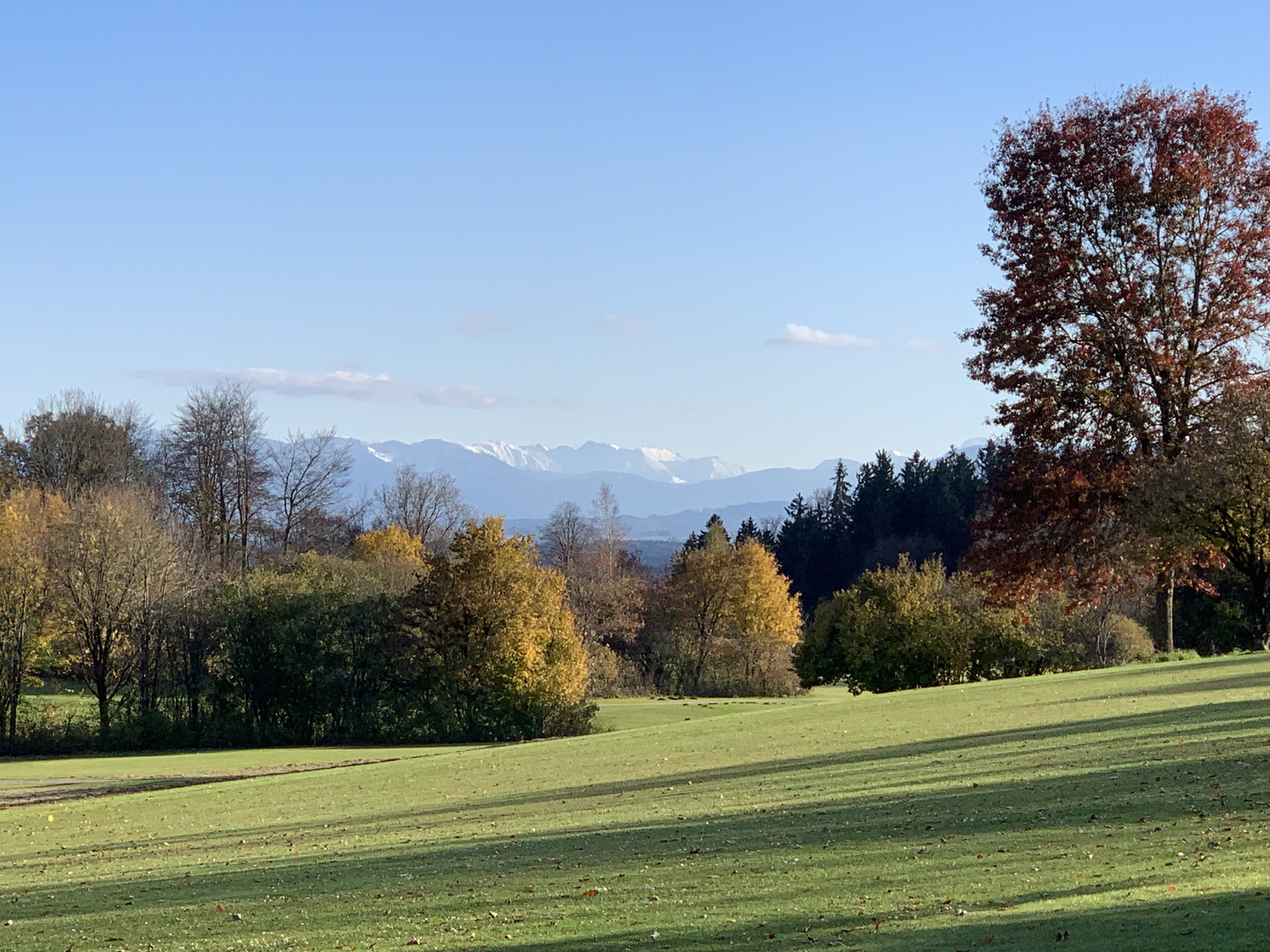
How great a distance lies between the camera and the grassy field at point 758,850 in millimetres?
9836

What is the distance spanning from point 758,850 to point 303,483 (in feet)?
238

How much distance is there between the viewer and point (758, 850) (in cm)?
1348

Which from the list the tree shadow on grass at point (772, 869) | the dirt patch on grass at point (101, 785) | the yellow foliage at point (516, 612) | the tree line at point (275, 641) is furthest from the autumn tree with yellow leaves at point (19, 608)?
the tree shadow on grass at point (772, 869)

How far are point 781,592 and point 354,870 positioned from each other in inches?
2737

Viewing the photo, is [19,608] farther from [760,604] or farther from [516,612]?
[760,604]

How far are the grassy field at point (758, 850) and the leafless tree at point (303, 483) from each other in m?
54.3

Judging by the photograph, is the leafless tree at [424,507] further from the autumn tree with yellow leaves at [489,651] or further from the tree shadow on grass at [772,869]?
the tree shadow on grass at [772,869]

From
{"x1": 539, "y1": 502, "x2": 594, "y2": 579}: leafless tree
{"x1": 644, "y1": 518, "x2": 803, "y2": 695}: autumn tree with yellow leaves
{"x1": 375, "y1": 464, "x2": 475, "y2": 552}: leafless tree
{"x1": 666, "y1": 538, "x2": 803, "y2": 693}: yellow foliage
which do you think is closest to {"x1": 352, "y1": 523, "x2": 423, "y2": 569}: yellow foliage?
{"x1": 644, "y1": 518, "x2": 803, "y2": 695}: autumn tree with yellow leaves

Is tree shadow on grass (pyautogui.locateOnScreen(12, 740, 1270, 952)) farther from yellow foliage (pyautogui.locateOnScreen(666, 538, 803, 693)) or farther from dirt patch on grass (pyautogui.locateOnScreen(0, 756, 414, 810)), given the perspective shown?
yellow foliage (pyautogui.locateOnScreen(666, 538, 803, 693))

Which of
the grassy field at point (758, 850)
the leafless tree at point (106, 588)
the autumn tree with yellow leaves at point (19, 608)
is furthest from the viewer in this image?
the leafless tree at point (106, 588)

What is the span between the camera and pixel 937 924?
9.36 m

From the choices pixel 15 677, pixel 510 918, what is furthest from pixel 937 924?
pixel 15 677

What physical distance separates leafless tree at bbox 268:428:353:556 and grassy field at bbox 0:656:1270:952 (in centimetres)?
5433

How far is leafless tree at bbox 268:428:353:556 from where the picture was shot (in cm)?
8056
